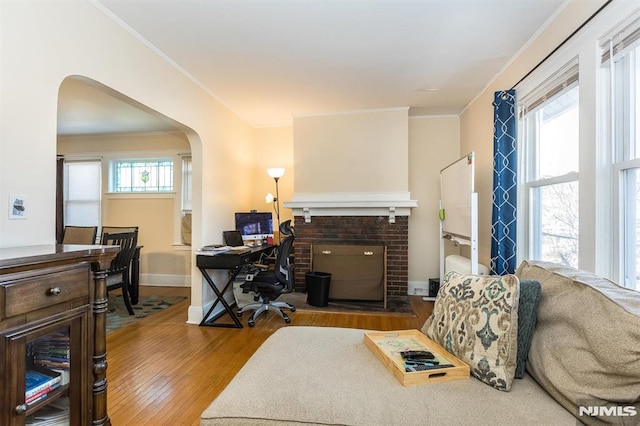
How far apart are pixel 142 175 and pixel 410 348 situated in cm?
493

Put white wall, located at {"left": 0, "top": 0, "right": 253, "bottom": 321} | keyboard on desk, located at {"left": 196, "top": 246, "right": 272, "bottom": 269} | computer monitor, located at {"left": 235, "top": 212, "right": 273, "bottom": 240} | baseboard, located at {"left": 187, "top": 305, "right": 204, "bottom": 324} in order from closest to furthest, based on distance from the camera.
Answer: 1. white wall, located at {"left": 0, "top": 0, "right": 253, "bottom": 321}
2. keyboard on desk, located at {"left": 196, "top": 246, "right": 272, "bottom": 269}
3. baseboard, located at {"left": 187, "top": 305, "right": 204, "bottom": 324}
4. computer monitor, located at {"left": 235, "top": 212, "right": 273, "bottom": 240}

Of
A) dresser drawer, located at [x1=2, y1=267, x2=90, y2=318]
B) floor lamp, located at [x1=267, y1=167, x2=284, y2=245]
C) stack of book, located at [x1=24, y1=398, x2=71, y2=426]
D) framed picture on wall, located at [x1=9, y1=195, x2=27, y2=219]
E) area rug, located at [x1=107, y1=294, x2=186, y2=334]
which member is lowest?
area rug, located at [x1=107, y1=294, x2=186, y2=334]

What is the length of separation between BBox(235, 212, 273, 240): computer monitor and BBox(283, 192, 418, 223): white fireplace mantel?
368mm

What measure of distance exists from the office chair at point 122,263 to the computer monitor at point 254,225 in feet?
4.10

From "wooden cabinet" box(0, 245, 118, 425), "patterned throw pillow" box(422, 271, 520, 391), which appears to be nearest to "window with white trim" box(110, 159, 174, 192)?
"wooden cabinet" box(0, 245, 118, 425)

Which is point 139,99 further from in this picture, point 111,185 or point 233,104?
point 111,185

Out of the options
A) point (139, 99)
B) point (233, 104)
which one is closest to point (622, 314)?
point (139, 99)

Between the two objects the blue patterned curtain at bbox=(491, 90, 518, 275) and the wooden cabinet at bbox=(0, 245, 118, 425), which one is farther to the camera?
the blue patterned curtain at bbox=(491, 90, 518, 275)

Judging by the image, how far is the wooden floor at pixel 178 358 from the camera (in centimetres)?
184

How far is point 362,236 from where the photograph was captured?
13.8 ft

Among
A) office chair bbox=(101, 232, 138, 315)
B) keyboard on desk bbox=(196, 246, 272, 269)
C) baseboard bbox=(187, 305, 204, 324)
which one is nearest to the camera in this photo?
keyboard on desk bbox=(196, 246, 272, 269)

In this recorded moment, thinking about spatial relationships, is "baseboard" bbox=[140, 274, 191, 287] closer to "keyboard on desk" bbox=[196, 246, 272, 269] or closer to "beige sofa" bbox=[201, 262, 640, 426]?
"keyboard on desk" bbox=[196, 246, 272, 269]

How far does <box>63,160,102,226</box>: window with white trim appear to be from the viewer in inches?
192

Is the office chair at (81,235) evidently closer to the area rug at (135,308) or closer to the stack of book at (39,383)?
the area rug at (135,308)
